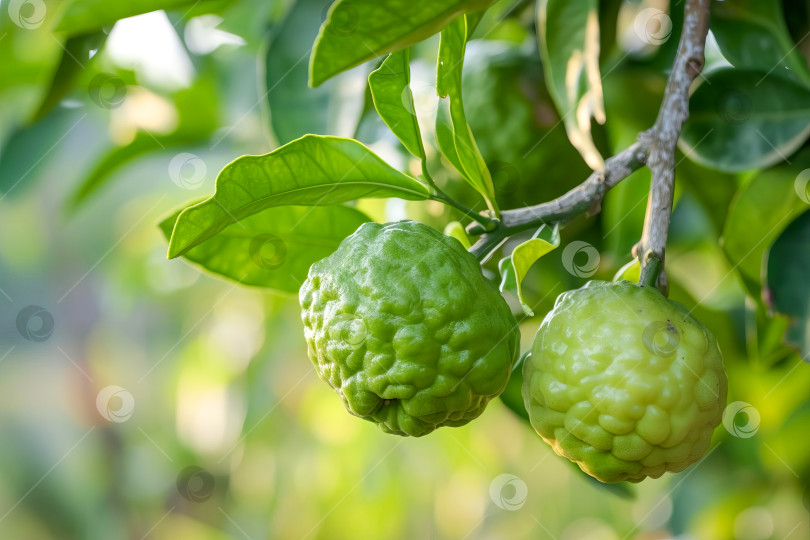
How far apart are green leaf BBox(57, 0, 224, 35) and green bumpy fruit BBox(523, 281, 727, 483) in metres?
0.66

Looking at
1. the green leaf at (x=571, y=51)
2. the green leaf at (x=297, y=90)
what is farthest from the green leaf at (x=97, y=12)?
the green leaf at (x=571, y=51)

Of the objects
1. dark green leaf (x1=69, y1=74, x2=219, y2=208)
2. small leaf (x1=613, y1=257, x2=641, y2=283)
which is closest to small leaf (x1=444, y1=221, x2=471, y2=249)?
small leaf (x1=613, y1=257, x2=641, y2=283)

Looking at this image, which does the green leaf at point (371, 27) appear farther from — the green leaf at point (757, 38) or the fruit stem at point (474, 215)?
the green leaf at point (757, 38)

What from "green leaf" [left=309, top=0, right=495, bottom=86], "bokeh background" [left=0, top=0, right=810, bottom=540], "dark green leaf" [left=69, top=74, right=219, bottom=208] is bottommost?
"bokeh background" [left=0, top=0, right=810, bottom=540]

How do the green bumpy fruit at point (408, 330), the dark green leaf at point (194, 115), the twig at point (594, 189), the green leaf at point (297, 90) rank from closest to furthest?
the green bumpy fruit at point (408, 330) → the twig at point (594, 189) → the green leaf at point (297, 90) → the dark green leaf at point (194, 115)

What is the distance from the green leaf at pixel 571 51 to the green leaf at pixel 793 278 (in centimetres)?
26

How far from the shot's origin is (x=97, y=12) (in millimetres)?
924

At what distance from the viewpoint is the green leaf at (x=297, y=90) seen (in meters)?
1.04

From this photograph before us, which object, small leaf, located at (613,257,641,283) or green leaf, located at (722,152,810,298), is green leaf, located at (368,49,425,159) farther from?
green leaf, located at (722,152,810,298)

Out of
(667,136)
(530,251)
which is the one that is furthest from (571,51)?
(530,251)

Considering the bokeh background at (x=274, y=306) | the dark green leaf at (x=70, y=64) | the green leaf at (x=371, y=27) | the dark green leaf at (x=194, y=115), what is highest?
the dark green leaf at (x=70, y=64)

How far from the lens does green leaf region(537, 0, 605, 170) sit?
0.92m

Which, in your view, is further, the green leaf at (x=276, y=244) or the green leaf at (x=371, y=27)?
the green leaf at (x=276, y=244)

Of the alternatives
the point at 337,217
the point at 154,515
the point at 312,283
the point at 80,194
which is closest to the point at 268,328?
the point at 80,194
